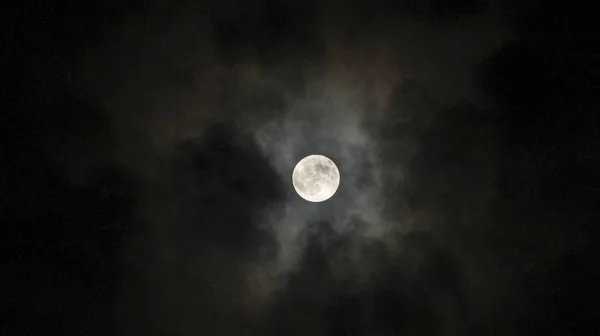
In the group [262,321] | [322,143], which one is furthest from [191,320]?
[322,143]

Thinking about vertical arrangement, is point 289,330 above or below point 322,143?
below

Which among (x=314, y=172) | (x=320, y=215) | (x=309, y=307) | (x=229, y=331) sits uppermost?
(x=314, y=172)

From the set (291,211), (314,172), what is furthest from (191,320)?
(314,172)

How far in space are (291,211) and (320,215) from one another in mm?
942

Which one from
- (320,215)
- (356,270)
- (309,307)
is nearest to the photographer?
(320,215)

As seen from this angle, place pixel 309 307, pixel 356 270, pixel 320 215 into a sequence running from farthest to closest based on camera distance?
1. pixel 309 307
2. pixel 356 270
3. pixel 320 215

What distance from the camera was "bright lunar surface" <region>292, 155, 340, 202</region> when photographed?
40.7 feet

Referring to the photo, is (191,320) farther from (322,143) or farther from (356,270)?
(322,143)

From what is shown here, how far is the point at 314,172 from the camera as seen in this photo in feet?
40.8

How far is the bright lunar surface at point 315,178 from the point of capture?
40.7 feet

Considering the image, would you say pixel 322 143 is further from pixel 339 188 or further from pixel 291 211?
pixel 291 211

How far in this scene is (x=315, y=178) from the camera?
489 inches

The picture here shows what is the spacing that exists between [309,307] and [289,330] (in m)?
1.08

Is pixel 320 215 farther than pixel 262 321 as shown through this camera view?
No
